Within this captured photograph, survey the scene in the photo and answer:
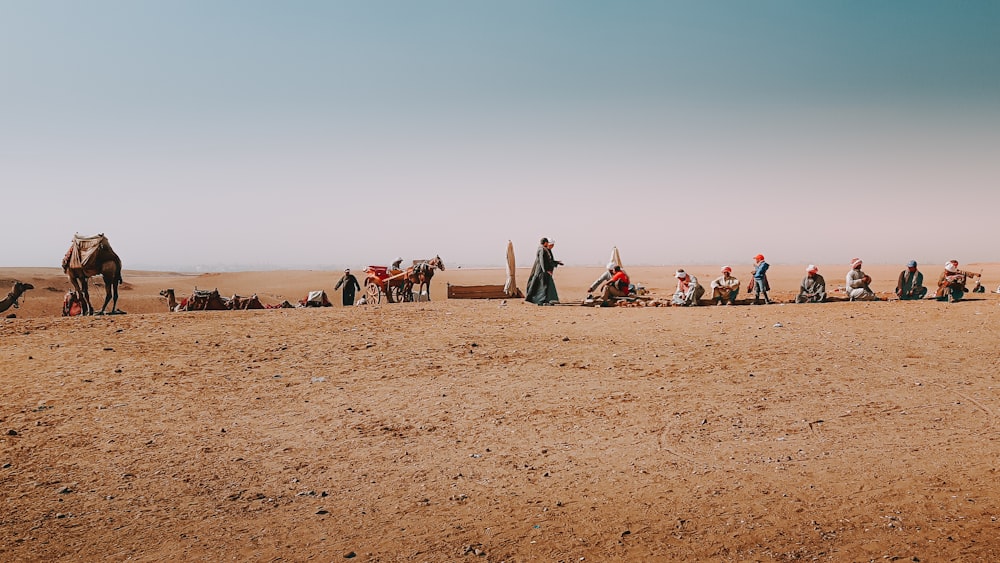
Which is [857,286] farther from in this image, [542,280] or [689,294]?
[542,280]

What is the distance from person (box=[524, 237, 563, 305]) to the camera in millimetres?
18734

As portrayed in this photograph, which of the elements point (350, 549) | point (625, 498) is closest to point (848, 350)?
point (625, 498)

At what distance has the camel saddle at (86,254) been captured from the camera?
16234 mm

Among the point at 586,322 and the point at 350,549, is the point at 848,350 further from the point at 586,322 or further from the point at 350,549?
the point at 350,549

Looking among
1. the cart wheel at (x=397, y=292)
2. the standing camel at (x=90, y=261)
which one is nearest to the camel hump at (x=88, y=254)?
the standing camel at (x=90, y=261)

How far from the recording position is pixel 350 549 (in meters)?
4.71

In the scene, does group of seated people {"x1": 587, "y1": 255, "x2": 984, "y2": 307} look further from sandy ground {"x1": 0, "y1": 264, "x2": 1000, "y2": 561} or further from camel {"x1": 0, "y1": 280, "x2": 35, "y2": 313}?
camel {"x1": 0, "y1": 280, "x2": 35, "y2": 313}

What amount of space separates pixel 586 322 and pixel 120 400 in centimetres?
957

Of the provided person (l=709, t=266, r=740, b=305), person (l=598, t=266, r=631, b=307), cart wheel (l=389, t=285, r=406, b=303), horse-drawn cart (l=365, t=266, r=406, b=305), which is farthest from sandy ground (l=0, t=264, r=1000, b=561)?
cart wheel (l=389, t=285, r=406, b=303)

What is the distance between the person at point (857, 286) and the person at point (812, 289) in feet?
2.98

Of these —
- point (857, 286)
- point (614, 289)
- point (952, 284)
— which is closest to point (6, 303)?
point (614, 289)

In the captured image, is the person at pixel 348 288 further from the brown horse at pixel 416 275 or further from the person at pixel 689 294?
the person at pixel 689 294

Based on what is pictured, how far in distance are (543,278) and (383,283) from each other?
19.4ft

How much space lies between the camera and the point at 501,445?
6.89m
